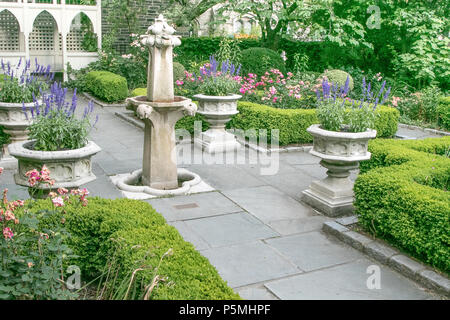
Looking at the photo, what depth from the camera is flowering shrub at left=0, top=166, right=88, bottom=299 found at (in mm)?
3016

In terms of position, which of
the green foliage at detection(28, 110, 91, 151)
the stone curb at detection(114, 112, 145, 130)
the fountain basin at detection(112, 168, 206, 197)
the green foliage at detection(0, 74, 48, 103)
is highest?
the green foliage at detection(0, 74, 48, 103)

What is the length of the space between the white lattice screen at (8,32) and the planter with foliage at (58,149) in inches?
556

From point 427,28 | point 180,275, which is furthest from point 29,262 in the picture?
point 427,28

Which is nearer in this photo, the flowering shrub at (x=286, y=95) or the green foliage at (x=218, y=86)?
the green foliage at (x=218, y=86)

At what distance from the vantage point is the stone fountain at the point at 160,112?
6.25m

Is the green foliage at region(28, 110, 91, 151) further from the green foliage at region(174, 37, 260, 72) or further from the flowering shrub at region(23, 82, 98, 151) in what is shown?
the green foliage at region(174, 37, 260, 72)

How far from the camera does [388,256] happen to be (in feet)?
15.3

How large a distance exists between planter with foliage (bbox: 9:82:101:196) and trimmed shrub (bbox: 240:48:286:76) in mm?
9822

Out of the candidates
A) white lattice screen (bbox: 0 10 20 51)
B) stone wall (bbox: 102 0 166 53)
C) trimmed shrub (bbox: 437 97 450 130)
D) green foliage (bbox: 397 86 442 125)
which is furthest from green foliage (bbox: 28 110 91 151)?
white lattice screen (bbox: 0 10 20 51)

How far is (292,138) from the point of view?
9461 mm

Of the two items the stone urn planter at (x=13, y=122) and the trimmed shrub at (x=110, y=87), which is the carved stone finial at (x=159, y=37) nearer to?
the stone urn planter at (x=13, y=122)

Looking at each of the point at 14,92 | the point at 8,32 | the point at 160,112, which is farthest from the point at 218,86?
the point at 8,32

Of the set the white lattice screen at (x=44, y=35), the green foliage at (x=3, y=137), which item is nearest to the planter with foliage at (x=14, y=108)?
the green foliage at (x=3, y=137)
